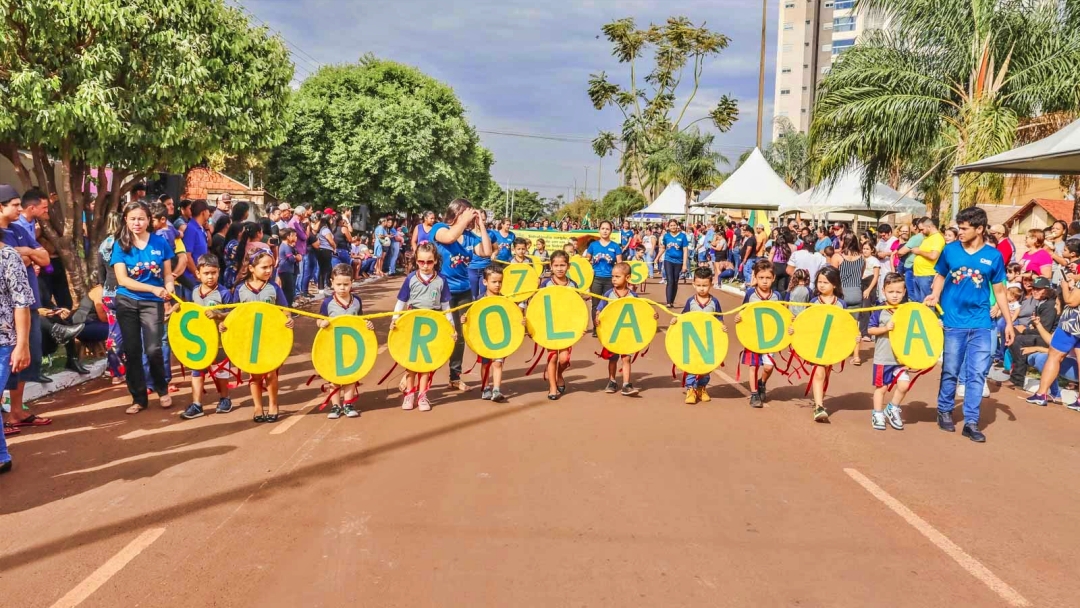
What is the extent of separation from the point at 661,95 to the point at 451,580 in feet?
182

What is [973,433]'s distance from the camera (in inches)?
294

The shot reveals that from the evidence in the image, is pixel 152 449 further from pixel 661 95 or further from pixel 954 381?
pixel 661 95

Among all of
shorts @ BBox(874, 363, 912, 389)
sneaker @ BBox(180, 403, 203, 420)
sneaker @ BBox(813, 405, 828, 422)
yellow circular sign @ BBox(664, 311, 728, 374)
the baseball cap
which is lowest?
sneaker @ BBox(813, 405, 828, 422)

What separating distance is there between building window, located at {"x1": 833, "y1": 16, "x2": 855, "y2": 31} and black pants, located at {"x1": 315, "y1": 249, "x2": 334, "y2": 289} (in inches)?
3106

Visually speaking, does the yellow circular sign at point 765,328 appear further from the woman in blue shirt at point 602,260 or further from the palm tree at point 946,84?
the palm tree at point 946,84

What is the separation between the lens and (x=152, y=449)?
21.7 feet

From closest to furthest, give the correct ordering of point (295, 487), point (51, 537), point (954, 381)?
point (51, 537)
point (295, 487)
point (954, 381)

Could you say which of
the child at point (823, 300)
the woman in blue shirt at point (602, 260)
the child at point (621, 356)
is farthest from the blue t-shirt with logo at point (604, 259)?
the child at point (823, 300)

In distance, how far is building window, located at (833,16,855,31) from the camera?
3349 inches

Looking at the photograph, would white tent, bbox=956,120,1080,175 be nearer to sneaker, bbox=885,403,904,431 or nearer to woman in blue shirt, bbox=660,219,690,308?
woman in blue shirt, bbox=660,219,690,308

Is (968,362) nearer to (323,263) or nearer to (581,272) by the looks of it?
(581,272)

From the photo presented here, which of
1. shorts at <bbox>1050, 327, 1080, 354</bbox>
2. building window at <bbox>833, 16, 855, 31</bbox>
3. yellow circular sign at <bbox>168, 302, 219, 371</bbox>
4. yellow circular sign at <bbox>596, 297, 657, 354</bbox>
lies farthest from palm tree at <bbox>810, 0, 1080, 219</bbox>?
building window at <bbox>833, 16, 855, 31</bbox>

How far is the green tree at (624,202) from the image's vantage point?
2343 inches

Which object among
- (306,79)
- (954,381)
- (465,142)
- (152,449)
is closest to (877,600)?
(954,381)
